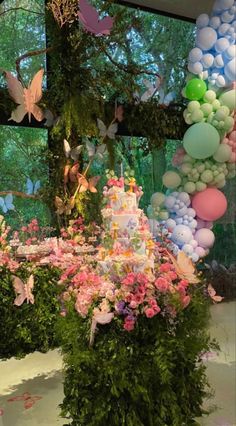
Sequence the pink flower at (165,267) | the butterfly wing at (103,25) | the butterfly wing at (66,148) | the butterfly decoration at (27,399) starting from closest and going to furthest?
1. the pink flower at (165,267)
2. the butterfly decoration at (27,399)
3. the butterfly wing at (103,25)
4. the butterfly wing at (66,148)

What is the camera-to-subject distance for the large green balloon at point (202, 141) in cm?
479

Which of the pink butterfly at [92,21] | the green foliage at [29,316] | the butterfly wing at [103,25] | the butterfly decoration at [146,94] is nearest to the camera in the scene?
the green foliage at [29,316]

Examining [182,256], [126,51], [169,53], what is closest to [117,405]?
[182,256]

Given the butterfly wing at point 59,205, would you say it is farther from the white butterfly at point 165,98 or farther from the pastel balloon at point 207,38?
the pastel balloon at point 207,38

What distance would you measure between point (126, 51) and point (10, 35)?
1364 mm

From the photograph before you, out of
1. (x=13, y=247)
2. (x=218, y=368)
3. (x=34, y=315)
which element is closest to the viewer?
(x=218, y=368)

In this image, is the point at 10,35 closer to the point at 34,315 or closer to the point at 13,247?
the point at 13,247

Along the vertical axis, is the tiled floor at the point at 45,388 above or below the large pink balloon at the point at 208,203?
below

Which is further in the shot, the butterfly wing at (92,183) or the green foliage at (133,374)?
the butterfly wing at (92,183)

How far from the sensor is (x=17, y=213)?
5.15 meters

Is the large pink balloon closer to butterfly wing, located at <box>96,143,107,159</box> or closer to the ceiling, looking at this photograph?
butterfly wing, located at <box>96,143,107,159</box>

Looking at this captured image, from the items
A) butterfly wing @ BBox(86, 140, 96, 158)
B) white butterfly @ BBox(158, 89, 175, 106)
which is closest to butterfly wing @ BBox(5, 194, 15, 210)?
butterfly wing @ BBox(86, 140, 96, 158)

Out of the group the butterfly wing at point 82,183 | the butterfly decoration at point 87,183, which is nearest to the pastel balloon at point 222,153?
the butterfly decoration at point 87,183

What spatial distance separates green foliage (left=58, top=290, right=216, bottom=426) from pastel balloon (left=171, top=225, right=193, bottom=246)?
7.88 ft
